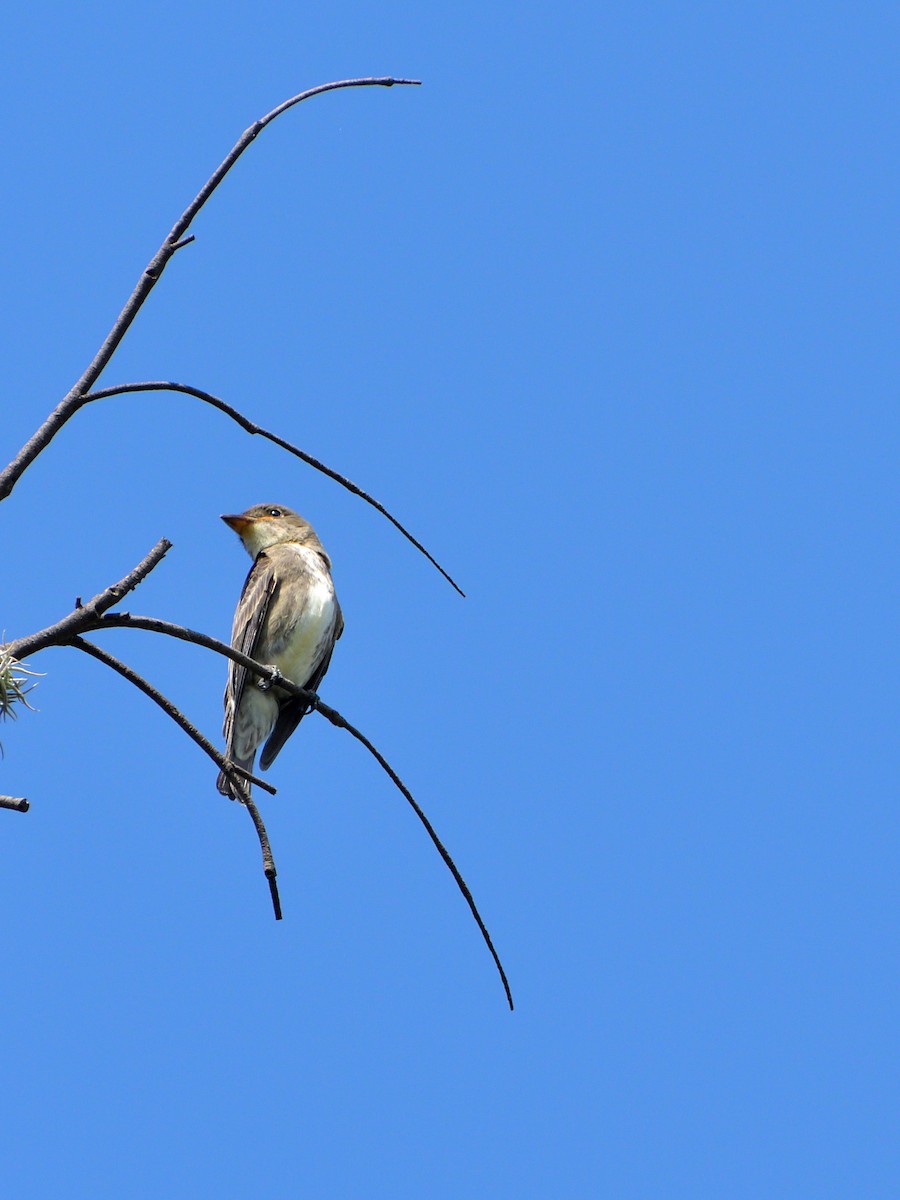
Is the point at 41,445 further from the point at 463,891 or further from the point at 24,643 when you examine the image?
the point at 463,891

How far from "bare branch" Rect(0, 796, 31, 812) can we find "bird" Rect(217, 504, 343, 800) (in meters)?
4.26

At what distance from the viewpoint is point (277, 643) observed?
7.30 m

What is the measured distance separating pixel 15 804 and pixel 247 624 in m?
4.73

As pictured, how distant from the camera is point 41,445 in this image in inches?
123

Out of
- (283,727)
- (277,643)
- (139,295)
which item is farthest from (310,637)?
(139,295)

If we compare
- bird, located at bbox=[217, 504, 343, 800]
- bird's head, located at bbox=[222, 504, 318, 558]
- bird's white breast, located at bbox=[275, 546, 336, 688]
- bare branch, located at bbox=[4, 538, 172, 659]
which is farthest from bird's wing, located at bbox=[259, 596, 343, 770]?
bare branch, located at bbox=[4, 538, 172, 659]

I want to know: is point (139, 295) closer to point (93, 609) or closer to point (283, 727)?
point (93, 609)

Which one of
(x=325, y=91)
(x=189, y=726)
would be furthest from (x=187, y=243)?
(x=189, y=726)

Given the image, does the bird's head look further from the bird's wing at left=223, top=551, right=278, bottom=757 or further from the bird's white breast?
the bird's white breast

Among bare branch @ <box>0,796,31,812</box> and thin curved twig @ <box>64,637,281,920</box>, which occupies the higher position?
thin curved twig @ <box>64,637,281,920</box>

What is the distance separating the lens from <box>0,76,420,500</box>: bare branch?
3086mm

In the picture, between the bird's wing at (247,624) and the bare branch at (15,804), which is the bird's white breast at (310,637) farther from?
the bare branch at (15,804)

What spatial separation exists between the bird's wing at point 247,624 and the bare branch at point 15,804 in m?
4.40

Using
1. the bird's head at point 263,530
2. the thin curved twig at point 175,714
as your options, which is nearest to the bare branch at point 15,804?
the thin curved twig at point 175,714
